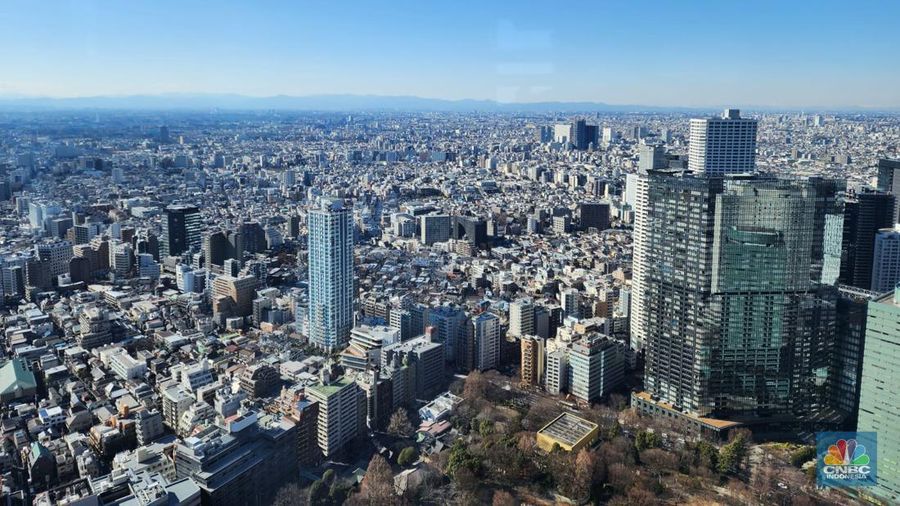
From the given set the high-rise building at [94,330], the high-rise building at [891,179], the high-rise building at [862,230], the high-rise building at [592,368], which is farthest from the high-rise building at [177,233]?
the high-rise building at [891,179]

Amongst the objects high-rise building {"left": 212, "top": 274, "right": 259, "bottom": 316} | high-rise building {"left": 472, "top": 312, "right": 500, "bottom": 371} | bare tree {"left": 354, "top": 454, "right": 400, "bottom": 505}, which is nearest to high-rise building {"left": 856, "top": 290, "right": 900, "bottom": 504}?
bare tree {"left": 354, "top": 454, "right": 400, "bottom": 505}

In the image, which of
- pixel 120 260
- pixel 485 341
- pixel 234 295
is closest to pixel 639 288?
pixel 485 341

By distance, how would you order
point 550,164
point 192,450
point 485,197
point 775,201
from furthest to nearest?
1. point 550,164
2. point 485,197
3. point 775,201
4. point 192,450

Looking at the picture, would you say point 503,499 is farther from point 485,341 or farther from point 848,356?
point 848,356

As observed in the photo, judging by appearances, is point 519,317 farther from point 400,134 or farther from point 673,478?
point 400,134

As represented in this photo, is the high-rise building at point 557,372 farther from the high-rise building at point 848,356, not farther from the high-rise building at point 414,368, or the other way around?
the high-rise building at point 848,356

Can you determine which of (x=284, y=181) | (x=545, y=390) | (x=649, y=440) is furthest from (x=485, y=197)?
(x=649, y=440)
